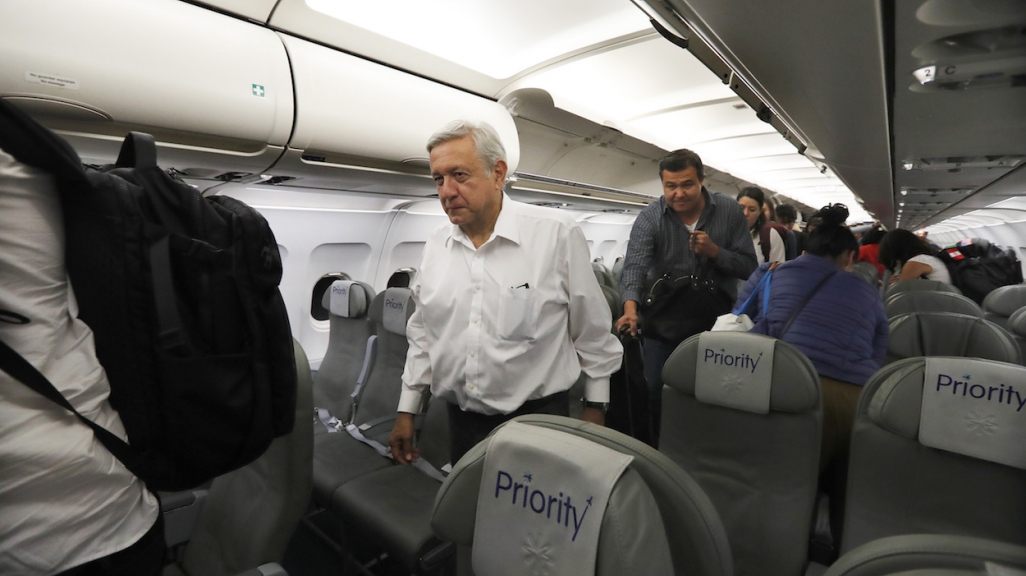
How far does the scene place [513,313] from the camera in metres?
1.61

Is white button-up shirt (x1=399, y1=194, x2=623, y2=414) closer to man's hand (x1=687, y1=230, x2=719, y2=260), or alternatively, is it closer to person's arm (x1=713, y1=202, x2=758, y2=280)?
man's hand (x1=687, y1=230, x2=719, y2=260)

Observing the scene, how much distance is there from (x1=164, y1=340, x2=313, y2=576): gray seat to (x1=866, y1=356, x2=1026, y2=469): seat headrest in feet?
6.40

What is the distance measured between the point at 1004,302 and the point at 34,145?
688cm

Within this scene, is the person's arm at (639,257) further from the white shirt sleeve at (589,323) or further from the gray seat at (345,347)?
the gray seat at (345,347)

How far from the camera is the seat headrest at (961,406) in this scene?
1.47 meters

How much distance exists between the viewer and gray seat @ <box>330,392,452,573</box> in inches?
80.2

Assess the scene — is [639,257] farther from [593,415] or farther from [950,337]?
[950,337]

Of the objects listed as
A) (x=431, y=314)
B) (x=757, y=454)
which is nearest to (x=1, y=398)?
(x=431, y=314)

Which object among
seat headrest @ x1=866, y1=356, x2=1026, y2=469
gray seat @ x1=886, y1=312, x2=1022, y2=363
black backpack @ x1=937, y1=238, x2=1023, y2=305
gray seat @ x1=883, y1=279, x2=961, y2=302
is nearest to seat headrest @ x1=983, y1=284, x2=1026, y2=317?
gray seat @ x1=883, y1=279, x2=961, y2=302

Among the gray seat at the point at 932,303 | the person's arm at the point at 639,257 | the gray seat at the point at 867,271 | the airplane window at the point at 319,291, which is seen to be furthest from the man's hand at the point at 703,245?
the gray seat at the point at 867,271

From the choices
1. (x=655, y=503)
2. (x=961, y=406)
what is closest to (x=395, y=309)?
(x=655, y=503)

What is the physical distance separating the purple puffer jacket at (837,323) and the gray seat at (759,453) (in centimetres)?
51

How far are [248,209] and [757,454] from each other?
192cm

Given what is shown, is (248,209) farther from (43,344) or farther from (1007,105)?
(1007,105)
